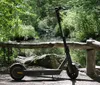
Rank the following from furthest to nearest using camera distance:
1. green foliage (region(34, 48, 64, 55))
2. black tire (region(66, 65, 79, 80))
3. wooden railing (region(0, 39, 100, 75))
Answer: green foliage (region(34, 48, 64, 55)) < wooden railing (region(0, 39, 100, 75)) < black tire (region(66, 65, 79, 80))

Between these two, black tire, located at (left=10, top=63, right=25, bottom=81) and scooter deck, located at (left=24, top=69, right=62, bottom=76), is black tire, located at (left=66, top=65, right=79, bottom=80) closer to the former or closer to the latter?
scooter deck, located at (left=24, top=69, right=62, bottom=76)

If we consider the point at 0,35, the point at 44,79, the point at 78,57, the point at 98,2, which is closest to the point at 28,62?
the point at 0,35

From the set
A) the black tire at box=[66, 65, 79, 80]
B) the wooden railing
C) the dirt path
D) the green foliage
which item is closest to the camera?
the dirt path

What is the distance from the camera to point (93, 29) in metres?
13.3

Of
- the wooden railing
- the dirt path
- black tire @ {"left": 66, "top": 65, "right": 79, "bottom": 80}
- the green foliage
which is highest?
the wooden railing

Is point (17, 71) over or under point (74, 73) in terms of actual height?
over

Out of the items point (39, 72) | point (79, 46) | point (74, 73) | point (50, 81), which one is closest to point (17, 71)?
point (39, 72)

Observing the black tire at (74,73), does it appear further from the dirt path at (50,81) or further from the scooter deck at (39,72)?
the scooter deck at (39,72)

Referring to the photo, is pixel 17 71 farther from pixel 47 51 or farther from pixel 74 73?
pixel 47 51

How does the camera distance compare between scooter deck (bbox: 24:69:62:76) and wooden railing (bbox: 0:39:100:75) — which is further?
wooden railing (bbox: 0:39:100:75)

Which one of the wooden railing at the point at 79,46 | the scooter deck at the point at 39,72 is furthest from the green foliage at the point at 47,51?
the scooter deck at the point at 39,72

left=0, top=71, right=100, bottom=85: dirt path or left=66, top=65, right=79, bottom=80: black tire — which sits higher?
left=66, top=65, right=79, bottom=80: black tire

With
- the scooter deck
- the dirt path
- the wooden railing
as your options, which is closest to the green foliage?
the wooden railing

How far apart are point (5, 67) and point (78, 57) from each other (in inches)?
181
